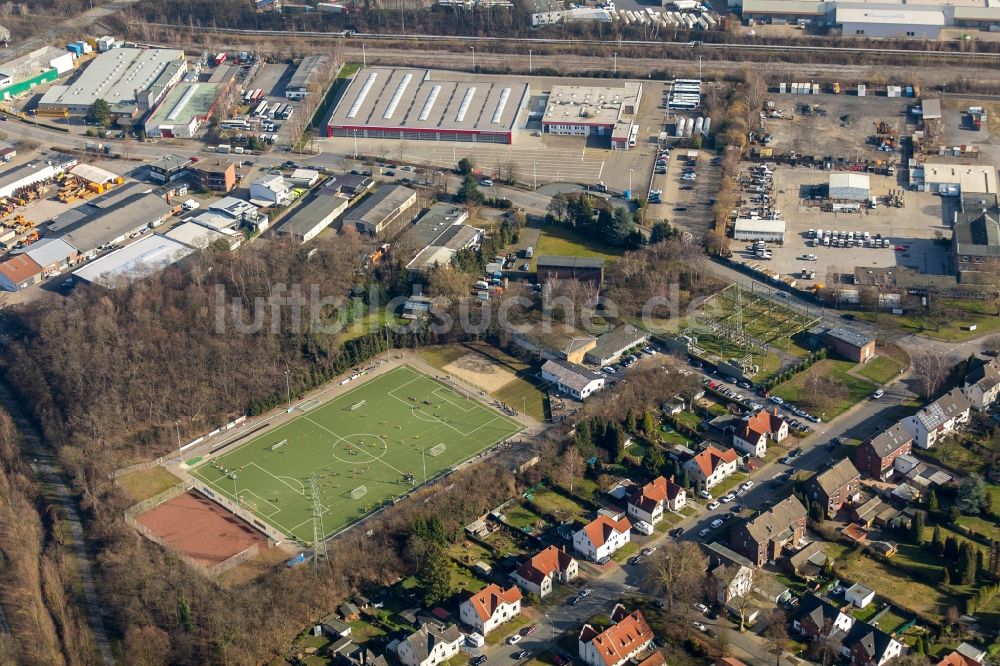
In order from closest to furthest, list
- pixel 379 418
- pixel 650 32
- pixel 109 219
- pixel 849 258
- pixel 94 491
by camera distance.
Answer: pixel 94 491 → pixel 379 418 → pixel 849 258 → pixel 109 219 → pixel 650 32

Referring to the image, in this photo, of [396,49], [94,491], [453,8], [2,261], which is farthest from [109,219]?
[453,8]

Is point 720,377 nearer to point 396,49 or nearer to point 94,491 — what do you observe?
point 94,491

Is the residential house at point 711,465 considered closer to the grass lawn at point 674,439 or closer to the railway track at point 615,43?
the grass lawn at point 674,439

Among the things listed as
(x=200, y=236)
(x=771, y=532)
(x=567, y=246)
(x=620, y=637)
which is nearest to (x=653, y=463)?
(x=771, y=532)

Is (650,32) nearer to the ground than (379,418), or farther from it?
farther from it

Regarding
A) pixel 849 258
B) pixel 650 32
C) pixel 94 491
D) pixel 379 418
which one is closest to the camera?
pixel 94 491

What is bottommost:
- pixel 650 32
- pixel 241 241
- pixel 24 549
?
pixel 24 549

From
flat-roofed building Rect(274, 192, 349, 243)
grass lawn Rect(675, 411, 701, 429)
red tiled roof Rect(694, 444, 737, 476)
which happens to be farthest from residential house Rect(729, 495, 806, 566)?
flat-roofed building Rect(274, 192, 349, 243)

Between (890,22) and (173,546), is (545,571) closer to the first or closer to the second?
(173,546)

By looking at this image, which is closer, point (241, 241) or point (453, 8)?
point (241, 241)
